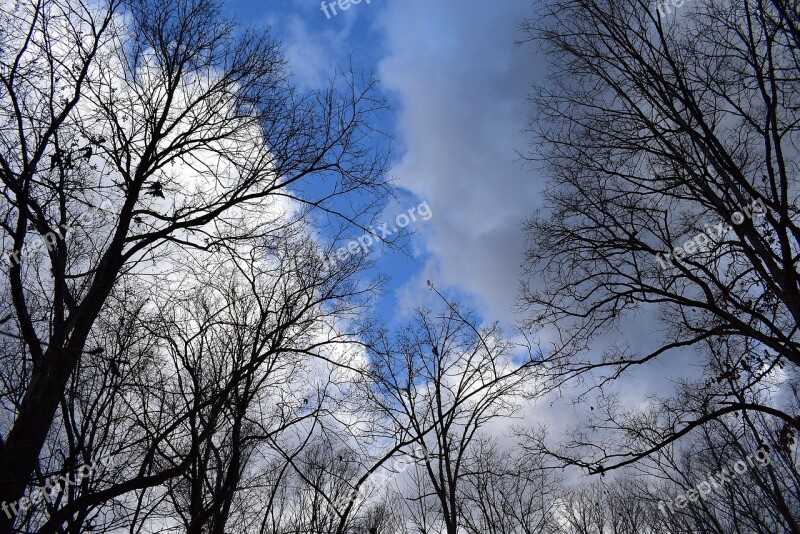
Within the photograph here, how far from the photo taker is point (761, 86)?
210 inches

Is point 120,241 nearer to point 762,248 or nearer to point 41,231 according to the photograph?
point 41,231

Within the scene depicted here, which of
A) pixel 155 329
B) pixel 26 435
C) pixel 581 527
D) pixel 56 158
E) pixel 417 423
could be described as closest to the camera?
pixel 26 435

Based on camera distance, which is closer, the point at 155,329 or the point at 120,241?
the point at 120,241

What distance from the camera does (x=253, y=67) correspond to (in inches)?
242

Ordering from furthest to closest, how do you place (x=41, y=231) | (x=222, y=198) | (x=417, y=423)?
(x=417, y=423)
(x=222, y=198)
(x=41, y=231)

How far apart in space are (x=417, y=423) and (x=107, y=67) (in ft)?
34.4

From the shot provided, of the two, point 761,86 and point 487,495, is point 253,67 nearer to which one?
point 761,86

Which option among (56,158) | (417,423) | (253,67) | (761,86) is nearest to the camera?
(56,158)

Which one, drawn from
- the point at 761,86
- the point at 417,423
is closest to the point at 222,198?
the point at 761,86

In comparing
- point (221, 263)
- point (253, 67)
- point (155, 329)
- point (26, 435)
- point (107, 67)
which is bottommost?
point (26, 435)

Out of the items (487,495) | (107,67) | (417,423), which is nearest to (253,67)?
(107,67)

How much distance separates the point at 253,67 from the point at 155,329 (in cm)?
391

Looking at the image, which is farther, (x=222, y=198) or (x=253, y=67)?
(x=253, y=67)

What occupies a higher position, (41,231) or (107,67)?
(107,67)
